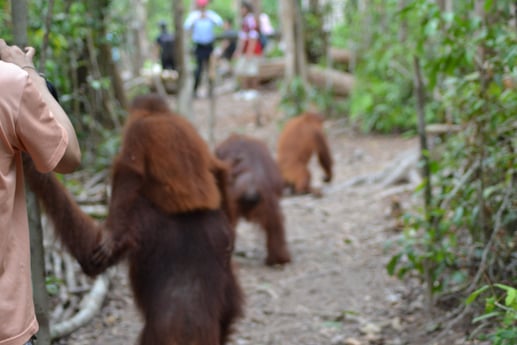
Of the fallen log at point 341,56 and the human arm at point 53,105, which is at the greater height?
the human arm at point 53,105

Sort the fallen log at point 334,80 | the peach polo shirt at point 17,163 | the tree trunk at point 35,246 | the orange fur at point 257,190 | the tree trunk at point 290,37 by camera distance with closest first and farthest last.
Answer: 1. the peach polo shirt at point 17,163
2. the tree trunk at point 35,246
3. the orange fur at point 257,190
4. the tree trunk at point 290,37
5. the fallen log at point 334,80

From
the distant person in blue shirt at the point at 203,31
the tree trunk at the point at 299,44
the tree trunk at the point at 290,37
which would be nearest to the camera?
the tree trunk at the point at 299,44

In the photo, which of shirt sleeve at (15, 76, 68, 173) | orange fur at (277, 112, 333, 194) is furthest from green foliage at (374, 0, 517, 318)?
orange fur at (277, 112, 333, 194)

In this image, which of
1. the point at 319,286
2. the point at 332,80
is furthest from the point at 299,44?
the point at 319,286

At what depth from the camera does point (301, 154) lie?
9.61 m

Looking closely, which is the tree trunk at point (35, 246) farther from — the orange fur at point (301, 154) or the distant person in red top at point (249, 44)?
the distant person in red top at point (249, 44)

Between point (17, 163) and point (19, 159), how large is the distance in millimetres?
14

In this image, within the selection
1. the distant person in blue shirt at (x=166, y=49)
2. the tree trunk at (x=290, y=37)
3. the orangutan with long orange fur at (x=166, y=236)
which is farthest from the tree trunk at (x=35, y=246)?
the distant person in blue shirt at (x=166, y=49)

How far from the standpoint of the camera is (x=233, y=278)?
3875 millimetres

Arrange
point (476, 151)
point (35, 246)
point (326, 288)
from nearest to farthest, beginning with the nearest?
point (35, 246) → point (476, 151) → point (326, 288)

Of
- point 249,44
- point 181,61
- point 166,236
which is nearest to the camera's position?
point 166,236

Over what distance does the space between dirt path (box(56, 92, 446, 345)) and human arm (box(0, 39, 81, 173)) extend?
2.56 m

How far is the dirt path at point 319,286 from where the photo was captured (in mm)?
4809

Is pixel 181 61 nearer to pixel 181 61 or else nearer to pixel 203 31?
pixel 181 61
